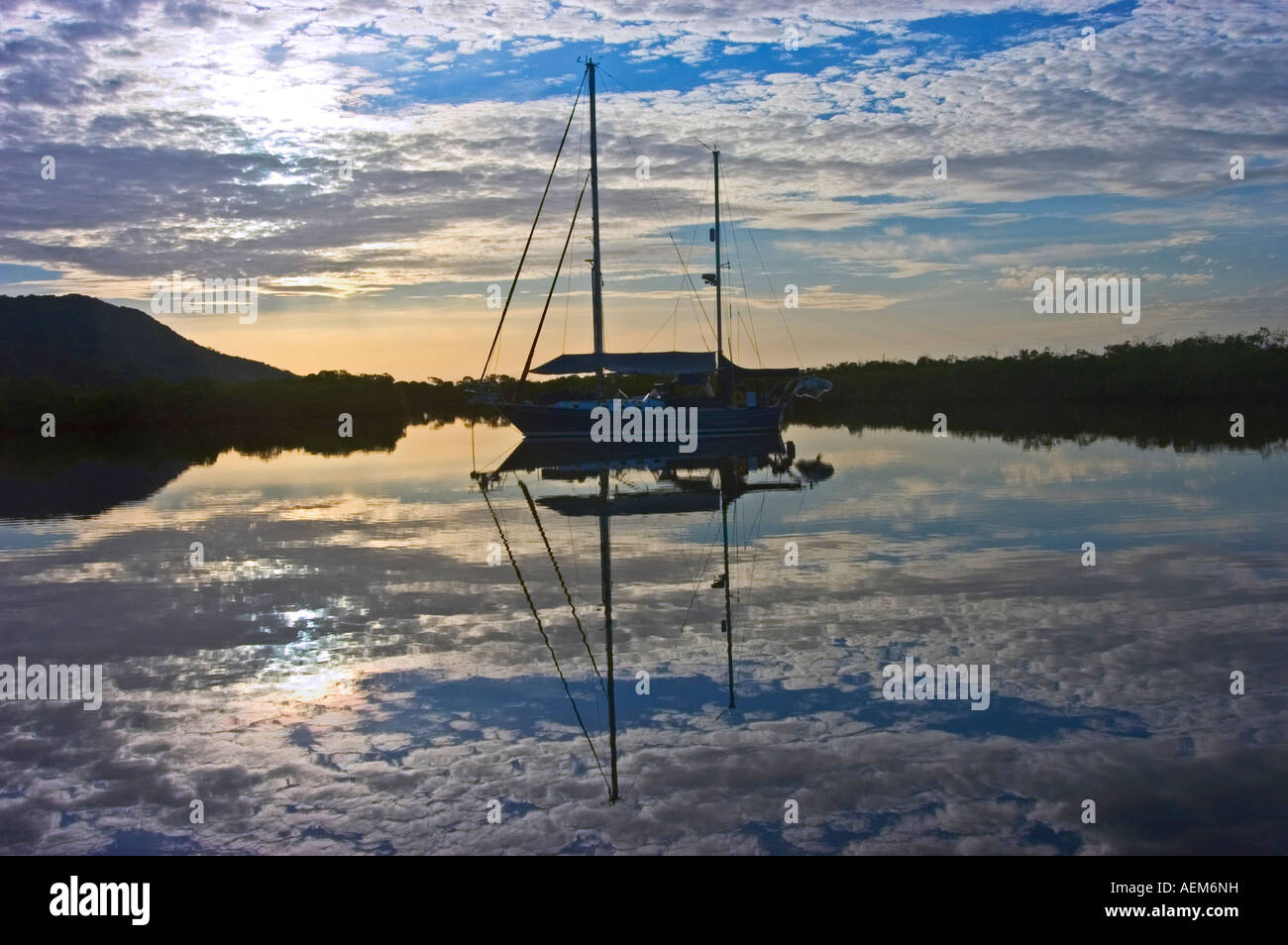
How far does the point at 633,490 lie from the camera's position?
1036 inches

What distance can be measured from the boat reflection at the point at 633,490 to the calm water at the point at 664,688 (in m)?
0.16

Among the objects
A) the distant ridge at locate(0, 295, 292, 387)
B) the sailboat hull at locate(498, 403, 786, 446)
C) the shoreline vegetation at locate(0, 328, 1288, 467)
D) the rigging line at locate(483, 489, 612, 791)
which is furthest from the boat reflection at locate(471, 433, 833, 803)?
the distant ridge at locate(0, 295, 292, 387)

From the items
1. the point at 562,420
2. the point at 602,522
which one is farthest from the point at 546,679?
the point at 562,420

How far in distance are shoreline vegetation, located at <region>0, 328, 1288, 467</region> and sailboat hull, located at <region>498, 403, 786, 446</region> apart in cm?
238

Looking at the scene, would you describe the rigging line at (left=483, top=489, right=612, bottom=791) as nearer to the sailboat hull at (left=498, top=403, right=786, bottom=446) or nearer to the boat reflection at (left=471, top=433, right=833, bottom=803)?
the boat reflection at (left=471, top=433, right=833, bottom=803)

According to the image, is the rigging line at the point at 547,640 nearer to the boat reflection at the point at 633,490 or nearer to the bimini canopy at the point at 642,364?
the boat reflection at the point at 633,490

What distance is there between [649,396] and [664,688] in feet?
123

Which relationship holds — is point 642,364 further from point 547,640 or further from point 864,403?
point 864,403

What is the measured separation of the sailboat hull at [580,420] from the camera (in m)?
44.4

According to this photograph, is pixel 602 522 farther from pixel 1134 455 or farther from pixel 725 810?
pixel 1134 455

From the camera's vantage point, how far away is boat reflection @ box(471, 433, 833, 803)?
1130 centimetres

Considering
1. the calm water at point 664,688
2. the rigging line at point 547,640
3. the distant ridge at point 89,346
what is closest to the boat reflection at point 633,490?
the rigging line at point 547,640

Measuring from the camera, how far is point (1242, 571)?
13.7 metres

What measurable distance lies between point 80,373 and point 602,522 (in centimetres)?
14976
